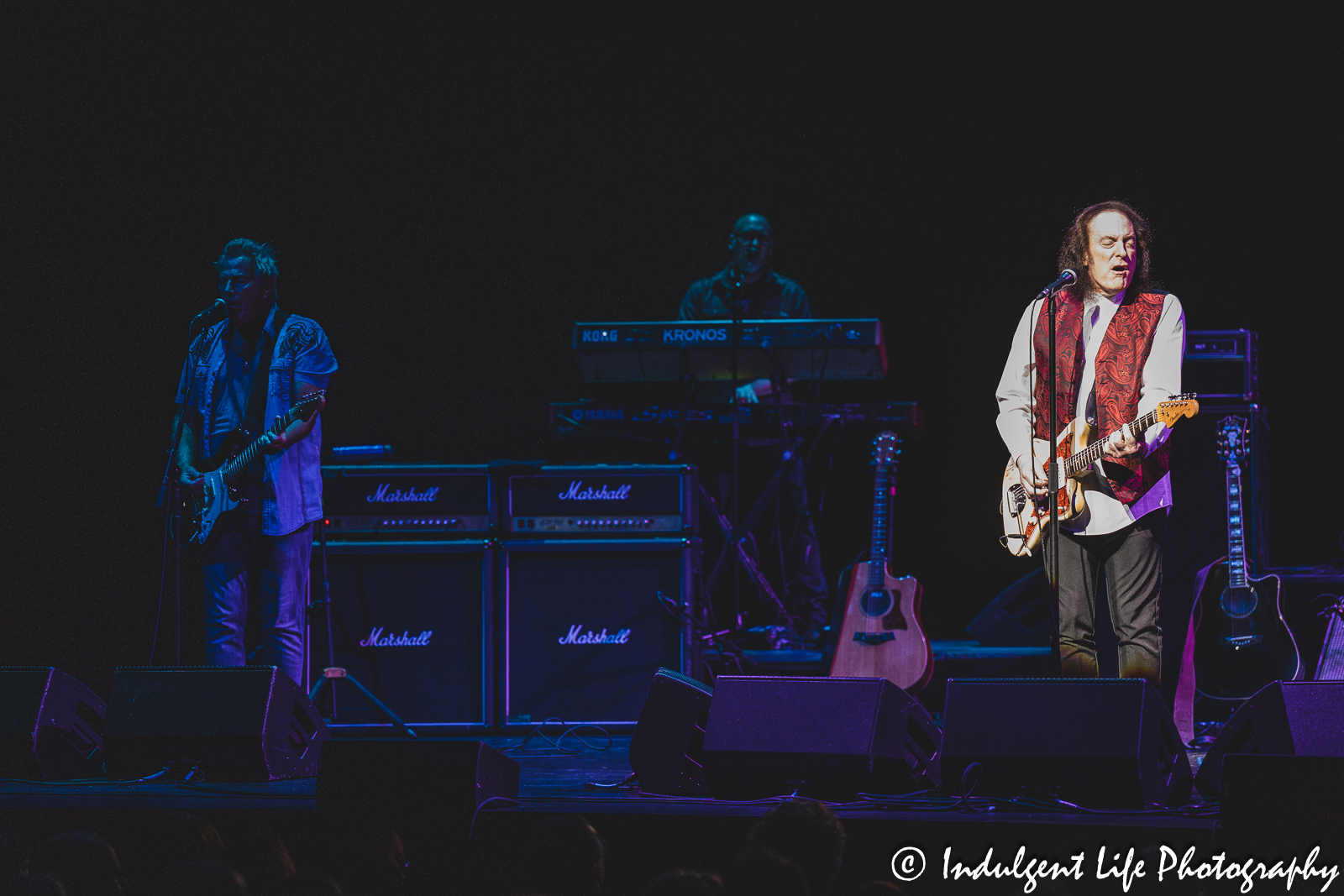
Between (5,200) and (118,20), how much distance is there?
105 centimetres

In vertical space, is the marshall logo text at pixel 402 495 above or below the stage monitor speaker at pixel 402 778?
above

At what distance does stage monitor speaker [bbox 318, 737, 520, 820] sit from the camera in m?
2.80

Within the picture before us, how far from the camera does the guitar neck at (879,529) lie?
480 cm

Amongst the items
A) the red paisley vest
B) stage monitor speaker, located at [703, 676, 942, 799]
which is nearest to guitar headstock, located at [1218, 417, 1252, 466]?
the red paisley vest

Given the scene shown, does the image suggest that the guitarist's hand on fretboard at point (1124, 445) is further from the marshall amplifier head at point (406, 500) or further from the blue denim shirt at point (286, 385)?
the blue denim shirt at point (286, 385)

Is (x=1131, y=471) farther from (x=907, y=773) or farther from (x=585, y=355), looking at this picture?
(x=585, y=355)

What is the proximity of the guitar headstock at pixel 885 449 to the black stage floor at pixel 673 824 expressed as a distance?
232 centimetres

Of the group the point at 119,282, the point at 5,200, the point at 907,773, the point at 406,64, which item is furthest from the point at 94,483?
the point at 907,773

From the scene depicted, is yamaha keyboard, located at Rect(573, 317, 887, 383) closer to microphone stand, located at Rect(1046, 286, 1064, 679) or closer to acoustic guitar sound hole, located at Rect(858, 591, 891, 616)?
acoustic guitar sound hole, located at Rect(858, 591, 891, 616)

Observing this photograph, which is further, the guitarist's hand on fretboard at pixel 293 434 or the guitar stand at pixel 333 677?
the guitar stand at pixel 333 677

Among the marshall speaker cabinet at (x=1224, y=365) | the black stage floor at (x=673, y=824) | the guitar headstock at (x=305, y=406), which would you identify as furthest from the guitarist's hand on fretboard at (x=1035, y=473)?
the guitar headstock at (x=305, y=406)

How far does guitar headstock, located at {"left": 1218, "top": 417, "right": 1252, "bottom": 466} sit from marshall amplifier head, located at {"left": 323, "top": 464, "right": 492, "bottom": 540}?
2.81 metres

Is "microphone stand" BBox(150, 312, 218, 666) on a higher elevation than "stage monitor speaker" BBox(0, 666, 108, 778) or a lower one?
higher

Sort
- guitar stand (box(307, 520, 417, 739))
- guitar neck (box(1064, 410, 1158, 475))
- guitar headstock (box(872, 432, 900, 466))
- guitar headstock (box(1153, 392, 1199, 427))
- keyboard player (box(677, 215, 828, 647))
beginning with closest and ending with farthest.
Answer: guitar headstock (box(1153, 392, 1199, 427)), guitar neck (box(1064, 410, 1158, 475)), guitar stand (box(307, 520, 417, 739)), guitar headstock (box(872, 432, 900, 466)), keyboard player (box(677, 215, 828, 647))
